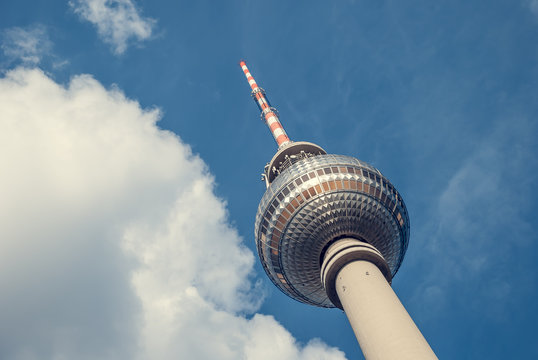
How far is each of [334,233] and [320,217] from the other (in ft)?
7.18

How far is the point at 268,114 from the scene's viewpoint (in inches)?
2655

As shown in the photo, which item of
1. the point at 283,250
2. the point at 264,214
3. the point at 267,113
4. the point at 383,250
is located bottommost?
the point at 383,250

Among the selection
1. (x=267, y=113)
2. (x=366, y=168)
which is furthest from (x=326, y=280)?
(x=267, y=113)

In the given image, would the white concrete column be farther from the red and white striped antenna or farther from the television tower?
the red and white striped antenna

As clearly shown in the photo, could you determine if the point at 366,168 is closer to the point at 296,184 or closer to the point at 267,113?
the point at 296,184

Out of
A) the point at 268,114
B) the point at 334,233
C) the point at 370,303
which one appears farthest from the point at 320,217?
the point at 268,114

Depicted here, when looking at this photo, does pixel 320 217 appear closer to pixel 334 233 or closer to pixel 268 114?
pixel 334 233

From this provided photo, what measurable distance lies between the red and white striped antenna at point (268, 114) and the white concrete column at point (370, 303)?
985 inches

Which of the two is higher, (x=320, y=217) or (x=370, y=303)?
(x=320, y=217)

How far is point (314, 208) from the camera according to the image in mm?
39656

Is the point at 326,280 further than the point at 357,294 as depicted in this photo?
Yes

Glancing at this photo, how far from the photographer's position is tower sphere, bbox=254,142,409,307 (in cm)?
3997

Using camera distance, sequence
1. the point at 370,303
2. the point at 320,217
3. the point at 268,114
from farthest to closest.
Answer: the point at 268,114 → the point at 320,217 → the point at 370,303

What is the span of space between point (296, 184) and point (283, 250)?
6.90 metres
